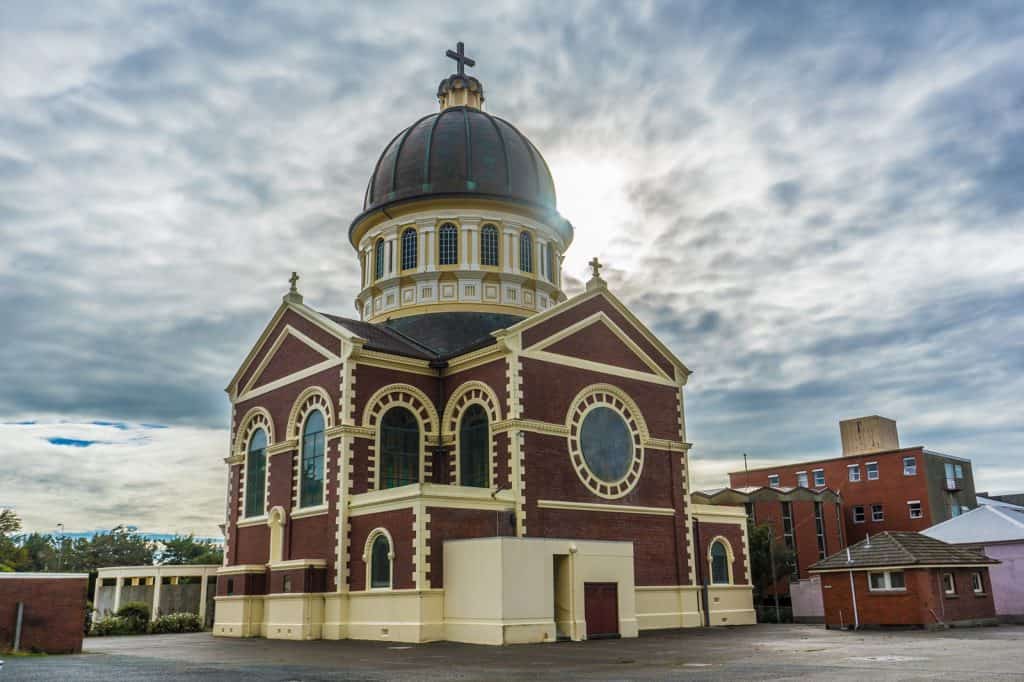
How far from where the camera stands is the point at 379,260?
1740 inches

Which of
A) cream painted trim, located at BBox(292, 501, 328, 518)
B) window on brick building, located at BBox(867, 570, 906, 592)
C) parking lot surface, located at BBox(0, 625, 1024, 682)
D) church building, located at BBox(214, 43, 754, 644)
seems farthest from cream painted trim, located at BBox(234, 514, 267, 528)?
window on brick building, located at BBox(867, 570, 906, 592)

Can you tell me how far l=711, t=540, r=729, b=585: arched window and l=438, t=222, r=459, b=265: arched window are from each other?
17.0 metres

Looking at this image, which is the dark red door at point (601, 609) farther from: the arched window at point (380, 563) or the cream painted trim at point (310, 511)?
the cream painted trim at point (310, 511)

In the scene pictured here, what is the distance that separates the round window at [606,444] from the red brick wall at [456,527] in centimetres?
497

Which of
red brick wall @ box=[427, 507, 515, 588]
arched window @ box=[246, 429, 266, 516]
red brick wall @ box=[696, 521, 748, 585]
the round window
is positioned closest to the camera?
red brick wall @ box=[427, 507, 515, 588]

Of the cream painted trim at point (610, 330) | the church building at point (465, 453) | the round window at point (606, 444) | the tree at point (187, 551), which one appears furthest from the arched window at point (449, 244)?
the tree at point (187, 551)

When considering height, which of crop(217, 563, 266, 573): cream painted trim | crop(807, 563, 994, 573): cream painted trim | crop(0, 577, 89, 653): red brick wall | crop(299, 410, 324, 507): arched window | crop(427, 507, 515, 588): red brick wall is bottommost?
crop(0, 577, 89, 653): red brick wall

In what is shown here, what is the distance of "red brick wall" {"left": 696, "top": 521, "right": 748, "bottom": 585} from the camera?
1501 inches

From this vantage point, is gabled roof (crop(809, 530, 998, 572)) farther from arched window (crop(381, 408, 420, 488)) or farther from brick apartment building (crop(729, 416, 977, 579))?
brick apartment building (crop(729, 416, 977, 579))

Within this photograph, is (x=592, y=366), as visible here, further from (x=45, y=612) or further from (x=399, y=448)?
(x=45, y=612)

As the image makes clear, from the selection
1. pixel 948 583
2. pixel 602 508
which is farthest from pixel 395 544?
pixel 948 583

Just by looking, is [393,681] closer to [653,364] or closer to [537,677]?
[537,677]

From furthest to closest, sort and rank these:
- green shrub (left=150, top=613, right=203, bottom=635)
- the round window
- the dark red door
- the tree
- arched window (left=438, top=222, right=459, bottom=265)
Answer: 1. the tree
2. arched window (left=438, top=222, right=459, bottom=265)
3. green shrub (left=150, top=613, right=203, bottom=635)
4. the round window
5. the dark red door

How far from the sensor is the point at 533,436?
33188 mm
